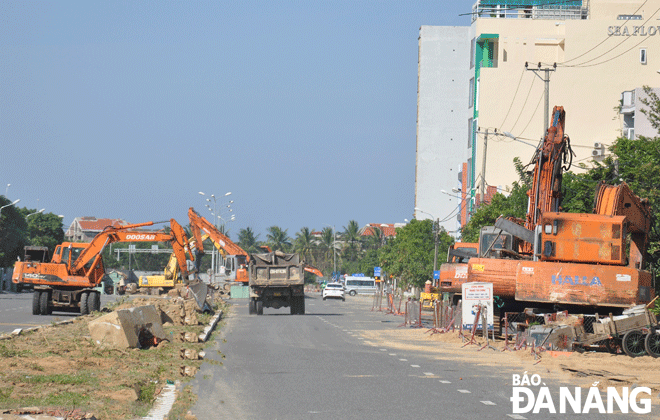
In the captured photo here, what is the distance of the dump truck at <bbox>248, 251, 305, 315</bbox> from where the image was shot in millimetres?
39531

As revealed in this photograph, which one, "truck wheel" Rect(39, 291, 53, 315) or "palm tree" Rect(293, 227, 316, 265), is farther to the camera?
"palm tree" Rect(293, 227, 316, 265)

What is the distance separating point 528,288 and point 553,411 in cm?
1158

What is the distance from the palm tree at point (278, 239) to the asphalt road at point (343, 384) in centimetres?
10583

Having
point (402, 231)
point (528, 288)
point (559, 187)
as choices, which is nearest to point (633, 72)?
point (402, 231)

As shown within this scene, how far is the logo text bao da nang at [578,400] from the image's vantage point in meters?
11.1

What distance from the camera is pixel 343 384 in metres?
13.5

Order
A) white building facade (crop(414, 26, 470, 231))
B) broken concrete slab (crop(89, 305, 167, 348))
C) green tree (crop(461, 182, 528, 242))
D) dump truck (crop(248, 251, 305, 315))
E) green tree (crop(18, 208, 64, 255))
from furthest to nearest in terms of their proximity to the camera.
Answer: green tree (crop(18, 208, 64, 255)), white building facade (crop(414, 26, 470, 231)), green tree (crop(461, 182, 528, 242)), dump truck (crop(248, 251, 305, 315)), broken concrete slab (crop(89, 305, 167, 348))

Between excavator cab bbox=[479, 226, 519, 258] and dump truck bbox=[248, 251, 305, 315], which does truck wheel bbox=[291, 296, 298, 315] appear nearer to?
dump truck bbox=[248, 251, 305, 315]

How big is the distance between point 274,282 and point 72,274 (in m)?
8.96

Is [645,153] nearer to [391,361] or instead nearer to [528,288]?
[528,288]

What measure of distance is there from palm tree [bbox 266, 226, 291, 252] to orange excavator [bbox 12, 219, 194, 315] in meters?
91.7

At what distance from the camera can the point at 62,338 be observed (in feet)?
66.8

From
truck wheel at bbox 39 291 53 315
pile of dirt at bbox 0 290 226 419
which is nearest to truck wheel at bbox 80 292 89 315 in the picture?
truck wheel at bbox 39 291 53 315

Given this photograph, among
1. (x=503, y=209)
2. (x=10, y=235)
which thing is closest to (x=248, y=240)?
(x=10, y=235)
